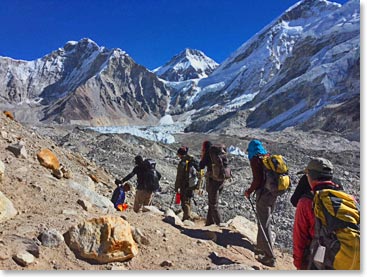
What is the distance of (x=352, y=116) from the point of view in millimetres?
45344

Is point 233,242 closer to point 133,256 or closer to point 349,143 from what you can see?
point 133,256

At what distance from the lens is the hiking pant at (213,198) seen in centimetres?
580

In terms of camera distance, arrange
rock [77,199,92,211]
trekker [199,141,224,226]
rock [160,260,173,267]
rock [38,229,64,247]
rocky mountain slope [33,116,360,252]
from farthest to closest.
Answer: rocky mountain slope [33,116,360,252]
trekker [199,141,224,226]
rock [77,199,92,211]
rock [160,260,173,267]
rock [38,229,64,247]

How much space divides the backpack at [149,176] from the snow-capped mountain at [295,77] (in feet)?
131

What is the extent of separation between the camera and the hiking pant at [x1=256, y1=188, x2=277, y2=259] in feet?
14.9

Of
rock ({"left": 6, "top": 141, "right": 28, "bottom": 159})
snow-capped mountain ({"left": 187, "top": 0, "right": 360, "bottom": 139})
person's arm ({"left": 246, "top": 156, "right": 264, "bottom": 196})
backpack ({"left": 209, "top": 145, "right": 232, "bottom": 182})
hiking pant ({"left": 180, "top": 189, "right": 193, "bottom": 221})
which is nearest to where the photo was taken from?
person's arm ({"left": 246, "top": 156, "right": 264, "bottom": 196})

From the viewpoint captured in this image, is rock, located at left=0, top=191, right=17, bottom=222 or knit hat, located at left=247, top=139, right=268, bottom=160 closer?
rock, located at left=0, top=191, right=17, bottom=222

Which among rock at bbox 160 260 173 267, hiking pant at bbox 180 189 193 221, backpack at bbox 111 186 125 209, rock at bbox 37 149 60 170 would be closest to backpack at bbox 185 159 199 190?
hiking pant at bbox 180 189 193 221

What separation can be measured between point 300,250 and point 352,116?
45.8 meters

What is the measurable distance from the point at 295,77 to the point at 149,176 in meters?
81.9

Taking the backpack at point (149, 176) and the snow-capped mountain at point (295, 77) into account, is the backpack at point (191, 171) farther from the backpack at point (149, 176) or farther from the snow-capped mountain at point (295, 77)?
Result: the snow-capped mountain at point (295, 77)

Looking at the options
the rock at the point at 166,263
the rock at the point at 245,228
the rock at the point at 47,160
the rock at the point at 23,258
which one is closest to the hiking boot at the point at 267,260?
the rock at the point at 245,228

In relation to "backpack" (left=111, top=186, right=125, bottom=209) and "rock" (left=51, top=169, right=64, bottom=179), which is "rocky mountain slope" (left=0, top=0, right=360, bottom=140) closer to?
"backpack" (left=111, top=186, right=125, bottom=209)

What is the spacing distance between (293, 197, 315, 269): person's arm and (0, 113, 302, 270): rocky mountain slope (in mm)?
911
